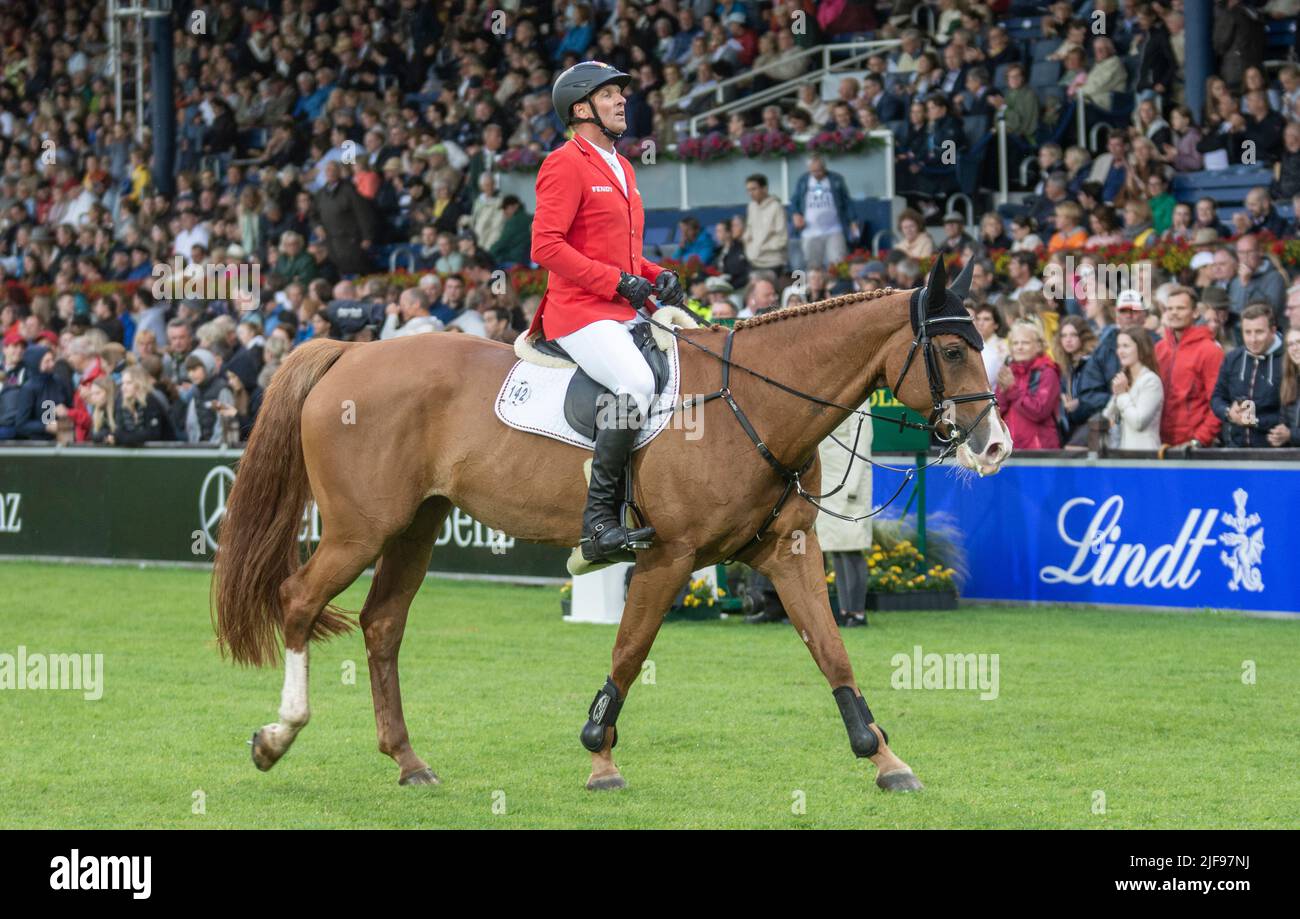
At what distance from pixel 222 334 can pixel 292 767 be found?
1178 cm

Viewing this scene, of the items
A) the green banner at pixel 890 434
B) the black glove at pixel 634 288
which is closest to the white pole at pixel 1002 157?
the green banner at pixel 890 434

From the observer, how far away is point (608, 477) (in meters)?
7.43

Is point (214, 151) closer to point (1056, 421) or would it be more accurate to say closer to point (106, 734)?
point (1056, 421)

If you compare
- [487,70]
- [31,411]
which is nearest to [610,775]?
[31,411]

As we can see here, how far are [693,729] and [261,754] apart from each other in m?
2.25

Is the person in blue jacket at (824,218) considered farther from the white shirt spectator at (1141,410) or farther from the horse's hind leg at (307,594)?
the horse's hind leg at (307,594)

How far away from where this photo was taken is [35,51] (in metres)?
32.4

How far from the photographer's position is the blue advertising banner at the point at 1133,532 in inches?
495

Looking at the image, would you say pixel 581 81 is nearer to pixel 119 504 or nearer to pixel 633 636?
pixel 633 636

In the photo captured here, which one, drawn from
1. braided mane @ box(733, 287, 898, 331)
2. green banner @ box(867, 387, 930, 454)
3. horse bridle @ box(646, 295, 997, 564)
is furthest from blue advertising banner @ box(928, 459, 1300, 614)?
horse bridle @ box(646, 295, 997, 564)

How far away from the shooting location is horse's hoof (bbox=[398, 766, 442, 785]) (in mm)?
7562

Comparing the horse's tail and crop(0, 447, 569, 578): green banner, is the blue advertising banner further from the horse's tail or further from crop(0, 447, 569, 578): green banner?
the horse's tail

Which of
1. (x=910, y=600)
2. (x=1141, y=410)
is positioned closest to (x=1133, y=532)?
(x=1141, y=410)

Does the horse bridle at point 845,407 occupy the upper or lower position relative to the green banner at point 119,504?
upper
